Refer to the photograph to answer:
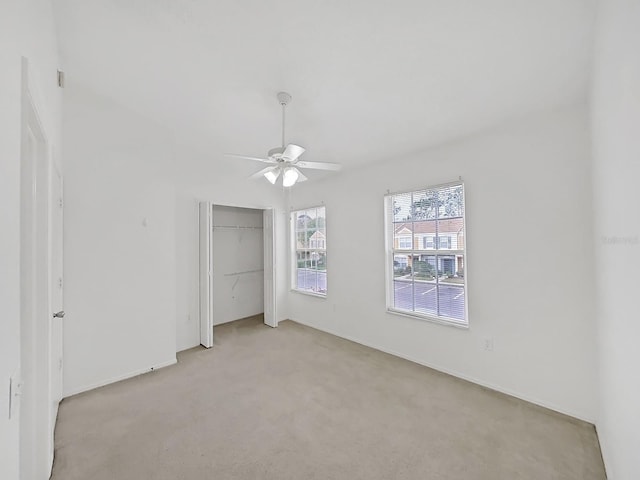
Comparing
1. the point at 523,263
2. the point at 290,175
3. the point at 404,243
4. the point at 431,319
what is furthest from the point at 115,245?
the point at 523,263

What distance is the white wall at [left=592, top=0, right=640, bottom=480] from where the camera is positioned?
1020 mm

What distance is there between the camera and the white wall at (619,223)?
1020 mm

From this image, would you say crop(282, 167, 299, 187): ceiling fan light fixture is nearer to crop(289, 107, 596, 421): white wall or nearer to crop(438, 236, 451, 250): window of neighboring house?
crop(289, 107, 596, 421): white wall

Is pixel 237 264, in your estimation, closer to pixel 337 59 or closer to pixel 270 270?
pixel 270 270

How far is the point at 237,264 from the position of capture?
5.22 m

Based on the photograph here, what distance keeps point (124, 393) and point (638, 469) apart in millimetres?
3619

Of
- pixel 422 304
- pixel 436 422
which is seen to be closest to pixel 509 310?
pixel 422 304

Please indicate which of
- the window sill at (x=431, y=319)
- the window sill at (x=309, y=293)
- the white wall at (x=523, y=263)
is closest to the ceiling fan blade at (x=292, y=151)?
the white wall at (x=523, y=263)

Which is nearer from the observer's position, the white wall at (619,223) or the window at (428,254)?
the white wall at (619,223)

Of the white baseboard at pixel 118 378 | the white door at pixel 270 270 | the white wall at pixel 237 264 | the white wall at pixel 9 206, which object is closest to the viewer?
the white wall at pixel 9 206

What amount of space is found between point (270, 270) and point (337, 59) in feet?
11.9

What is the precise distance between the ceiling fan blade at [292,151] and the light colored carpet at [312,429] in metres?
2.25

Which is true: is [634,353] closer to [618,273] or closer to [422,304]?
[618,273]

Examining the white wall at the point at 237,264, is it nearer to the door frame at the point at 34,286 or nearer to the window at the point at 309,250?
the window at the point at 309,250
